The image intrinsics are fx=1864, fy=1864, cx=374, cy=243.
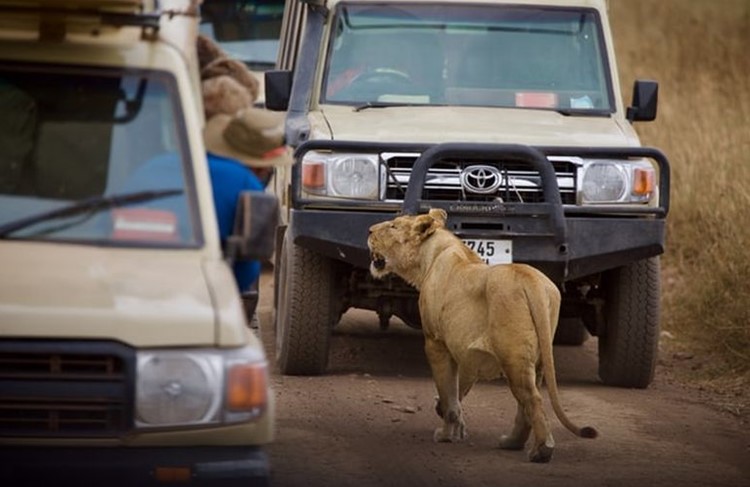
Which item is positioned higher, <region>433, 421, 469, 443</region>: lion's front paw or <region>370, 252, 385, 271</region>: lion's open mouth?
<region>370, 252, 385, 271</region>: lion's open mouth

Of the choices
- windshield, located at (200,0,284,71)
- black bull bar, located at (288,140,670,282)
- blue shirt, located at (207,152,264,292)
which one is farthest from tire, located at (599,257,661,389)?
windshield, located at (200,0,284,71)

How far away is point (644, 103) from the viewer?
33.8ft

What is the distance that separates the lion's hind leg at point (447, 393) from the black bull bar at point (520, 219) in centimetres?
105

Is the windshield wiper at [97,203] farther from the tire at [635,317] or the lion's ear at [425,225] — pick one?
the tire at [635,317]

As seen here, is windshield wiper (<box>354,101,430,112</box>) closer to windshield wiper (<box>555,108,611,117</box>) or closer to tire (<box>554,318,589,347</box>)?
windshield wiper (<box>555,108,611,117</box>)

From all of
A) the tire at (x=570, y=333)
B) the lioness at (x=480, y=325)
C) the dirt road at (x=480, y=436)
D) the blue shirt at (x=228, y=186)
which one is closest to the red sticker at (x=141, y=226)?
the blue shirt at (x=228, y=186)

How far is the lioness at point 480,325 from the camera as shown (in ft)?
25.2

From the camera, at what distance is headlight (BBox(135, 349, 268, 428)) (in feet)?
16.5

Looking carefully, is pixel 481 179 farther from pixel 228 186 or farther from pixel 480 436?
pixel 228 186

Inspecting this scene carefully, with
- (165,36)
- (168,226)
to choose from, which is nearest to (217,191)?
(165,36)

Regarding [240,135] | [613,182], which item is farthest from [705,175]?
[240,135]

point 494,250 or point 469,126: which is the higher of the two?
point 469,126

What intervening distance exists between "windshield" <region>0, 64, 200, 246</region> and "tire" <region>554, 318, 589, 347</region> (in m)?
6.12

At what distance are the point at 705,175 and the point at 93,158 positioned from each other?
856 cm
